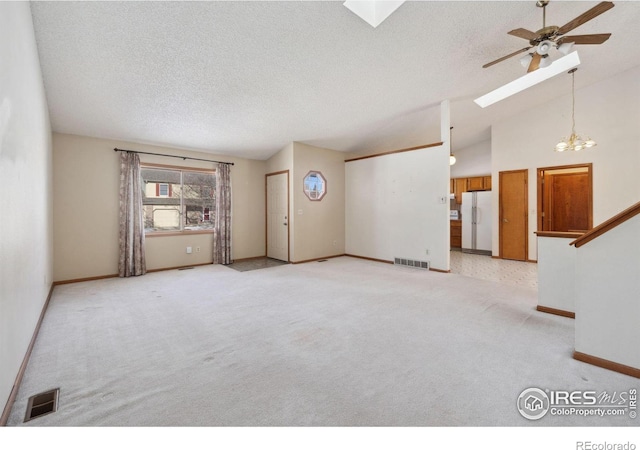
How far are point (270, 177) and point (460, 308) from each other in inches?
199

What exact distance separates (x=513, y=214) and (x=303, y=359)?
646 cm

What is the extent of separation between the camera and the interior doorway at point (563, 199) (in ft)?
20.2

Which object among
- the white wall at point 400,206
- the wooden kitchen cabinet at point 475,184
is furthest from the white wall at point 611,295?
the wooden kitchen cabinet at point 475,184

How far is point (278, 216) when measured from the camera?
661 cm

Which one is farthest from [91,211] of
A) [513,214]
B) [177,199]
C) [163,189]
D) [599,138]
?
[599,138]

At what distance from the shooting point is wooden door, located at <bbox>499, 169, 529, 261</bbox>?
6.31 m

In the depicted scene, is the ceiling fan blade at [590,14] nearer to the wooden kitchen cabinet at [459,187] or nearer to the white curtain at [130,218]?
the wooden kitchen cabinet at [459,187]

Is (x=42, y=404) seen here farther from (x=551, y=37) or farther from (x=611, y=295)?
(x=551, y=37)

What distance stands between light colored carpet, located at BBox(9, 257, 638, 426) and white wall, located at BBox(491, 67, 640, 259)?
10.8ft

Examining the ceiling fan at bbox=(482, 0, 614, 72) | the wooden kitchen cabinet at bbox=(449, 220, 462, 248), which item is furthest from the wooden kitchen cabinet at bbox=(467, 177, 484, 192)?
the ceiling fan at bbox=(482, 0, 614, 72)

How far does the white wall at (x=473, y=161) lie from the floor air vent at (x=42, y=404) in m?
9.18

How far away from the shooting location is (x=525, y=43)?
12.2 ft

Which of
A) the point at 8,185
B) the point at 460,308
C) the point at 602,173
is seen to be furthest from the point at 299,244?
the point at 602,173

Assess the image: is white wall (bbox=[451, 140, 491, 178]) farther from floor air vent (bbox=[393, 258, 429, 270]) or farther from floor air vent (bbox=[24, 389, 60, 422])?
floor air vent (bbox=[24, 389, 60, 422])
